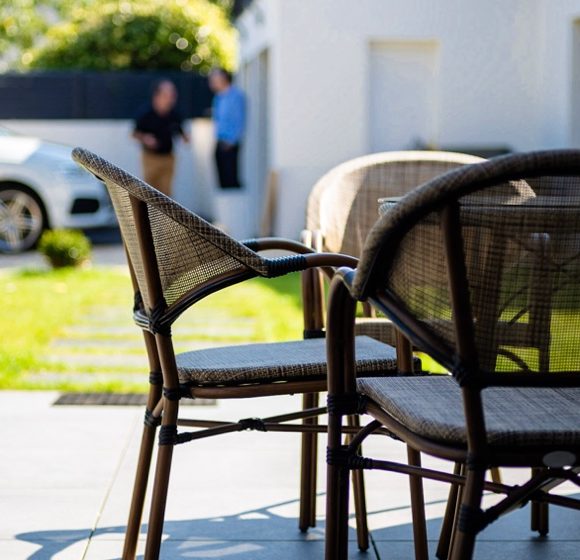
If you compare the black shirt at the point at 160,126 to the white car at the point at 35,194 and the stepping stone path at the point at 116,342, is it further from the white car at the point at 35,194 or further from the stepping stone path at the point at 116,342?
the stepping stone path at the point at 116,342

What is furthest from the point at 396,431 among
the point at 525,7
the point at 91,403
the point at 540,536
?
the point at 525,7

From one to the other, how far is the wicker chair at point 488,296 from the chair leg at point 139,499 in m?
1.03

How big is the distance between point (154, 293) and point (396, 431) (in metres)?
0.79

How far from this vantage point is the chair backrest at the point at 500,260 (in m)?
2.19

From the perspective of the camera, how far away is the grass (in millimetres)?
6283

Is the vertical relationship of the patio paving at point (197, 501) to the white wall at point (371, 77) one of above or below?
below

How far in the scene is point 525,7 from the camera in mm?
12836

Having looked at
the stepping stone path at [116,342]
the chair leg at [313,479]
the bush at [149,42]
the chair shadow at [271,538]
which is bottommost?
the stepping stone path at [116,342]

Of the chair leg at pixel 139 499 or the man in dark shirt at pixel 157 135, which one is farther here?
the man in dark shirt at pixel 157 135

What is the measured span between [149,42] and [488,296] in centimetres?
1978

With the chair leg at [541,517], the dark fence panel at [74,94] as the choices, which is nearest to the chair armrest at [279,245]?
the chair leg at [541,517]

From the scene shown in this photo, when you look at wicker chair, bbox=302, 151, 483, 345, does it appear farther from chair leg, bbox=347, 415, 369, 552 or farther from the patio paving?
chair leg, bbox=347, 415, 369, 552

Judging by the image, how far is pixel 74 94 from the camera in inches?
707

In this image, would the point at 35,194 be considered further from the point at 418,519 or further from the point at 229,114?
the point at 418,519
